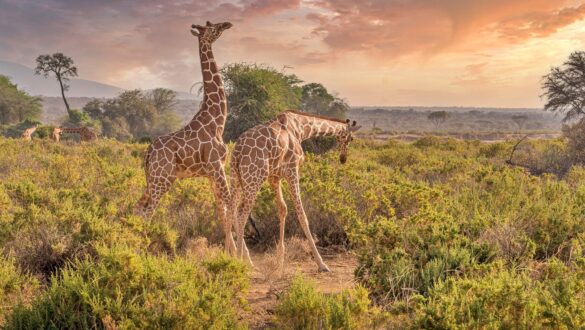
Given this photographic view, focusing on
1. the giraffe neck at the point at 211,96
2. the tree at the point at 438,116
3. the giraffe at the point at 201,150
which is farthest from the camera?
the tree at the point at 438,116

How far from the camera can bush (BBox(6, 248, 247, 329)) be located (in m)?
3.47

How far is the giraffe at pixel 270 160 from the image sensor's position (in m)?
5.68

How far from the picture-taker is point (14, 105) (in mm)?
50188

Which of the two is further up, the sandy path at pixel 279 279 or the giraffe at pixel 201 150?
the giraffe at pixel 201 150

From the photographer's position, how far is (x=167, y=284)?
393cm

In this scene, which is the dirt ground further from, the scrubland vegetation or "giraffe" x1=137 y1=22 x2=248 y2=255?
"giraffe" x1=137 y1=22 x2=248 y2=255

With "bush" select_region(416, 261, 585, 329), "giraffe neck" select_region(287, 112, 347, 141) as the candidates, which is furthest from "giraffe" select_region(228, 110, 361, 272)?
Answer: "bush" select_region(416, 261, 585, 329)

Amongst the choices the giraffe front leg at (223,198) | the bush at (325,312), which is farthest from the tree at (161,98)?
the bush at (325,312)

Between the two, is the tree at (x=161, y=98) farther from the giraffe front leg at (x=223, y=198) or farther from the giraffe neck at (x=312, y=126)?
the giraffe front leg at (x=223, y=198)

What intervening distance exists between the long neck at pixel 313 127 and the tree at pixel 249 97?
1699cm

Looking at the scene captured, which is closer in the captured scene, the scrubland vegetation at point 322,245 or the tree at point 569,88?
the scrubland vegetation at point 322,245

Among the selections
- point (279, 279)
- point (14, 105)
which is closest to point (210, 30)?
point (279, 279)

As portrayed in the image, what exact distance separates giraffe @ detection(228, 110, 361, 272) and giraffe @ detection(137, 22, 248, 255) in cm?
20

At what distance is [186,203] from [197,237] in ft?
4.45
